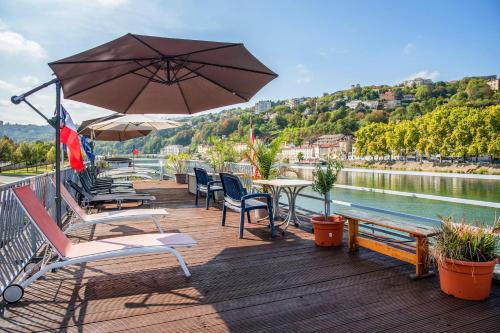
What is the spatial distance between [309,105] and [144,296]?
5159 inches

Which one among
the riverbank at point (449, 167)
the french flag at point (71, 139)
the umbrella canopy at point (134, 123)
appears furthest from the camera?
the riverbank at point (449, 167)

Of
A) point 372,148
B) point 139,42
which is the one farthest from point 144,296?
point 372,148

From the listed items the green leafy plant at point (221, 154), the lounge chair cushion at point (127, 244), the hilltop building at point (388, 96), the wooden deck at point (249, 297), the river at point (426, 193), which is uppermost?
the hilltop building at point (388, 96)

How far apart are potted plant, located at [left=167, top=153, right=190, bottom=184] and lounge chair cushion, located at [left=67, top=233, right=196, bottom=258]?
9633 millimetres

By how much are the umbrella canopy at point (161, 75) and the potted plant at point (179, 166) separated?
775cm

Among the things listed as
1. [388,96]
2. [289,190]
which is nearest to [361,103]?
[388,96]

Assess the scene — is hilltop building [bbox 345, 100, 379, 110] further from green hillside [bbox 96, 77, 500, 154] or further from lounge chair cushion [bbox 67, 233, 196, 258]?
lounge chair cushion [bbox 67, 233, 196, 258]

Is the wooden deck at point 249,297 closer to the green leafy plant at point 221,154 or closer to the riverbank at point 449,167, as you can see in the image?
the green leafy plant at point 221,154

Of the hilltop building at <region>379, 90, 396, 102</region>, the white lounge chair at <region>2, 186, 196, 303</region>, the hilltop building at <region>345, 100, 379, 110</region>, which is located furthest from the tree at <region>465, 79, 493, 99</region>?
the white lounge chair at <region>2, 186, 196, 303</region>

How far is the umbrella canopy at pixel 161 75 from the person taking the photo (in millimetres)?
3352

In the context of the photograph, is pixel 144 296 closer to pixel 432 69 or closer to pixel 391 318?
pixel 391 318

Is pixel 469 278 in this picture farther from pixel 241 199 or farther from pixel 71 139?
pixel 71 139

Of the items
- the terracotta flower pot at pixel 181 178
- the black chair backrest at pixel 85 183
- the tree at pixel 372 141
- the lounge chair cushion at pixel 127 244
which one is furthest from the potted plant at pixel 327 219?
the tree at pixel 372 141

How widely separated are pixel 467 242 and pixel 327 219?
6.19 feet
